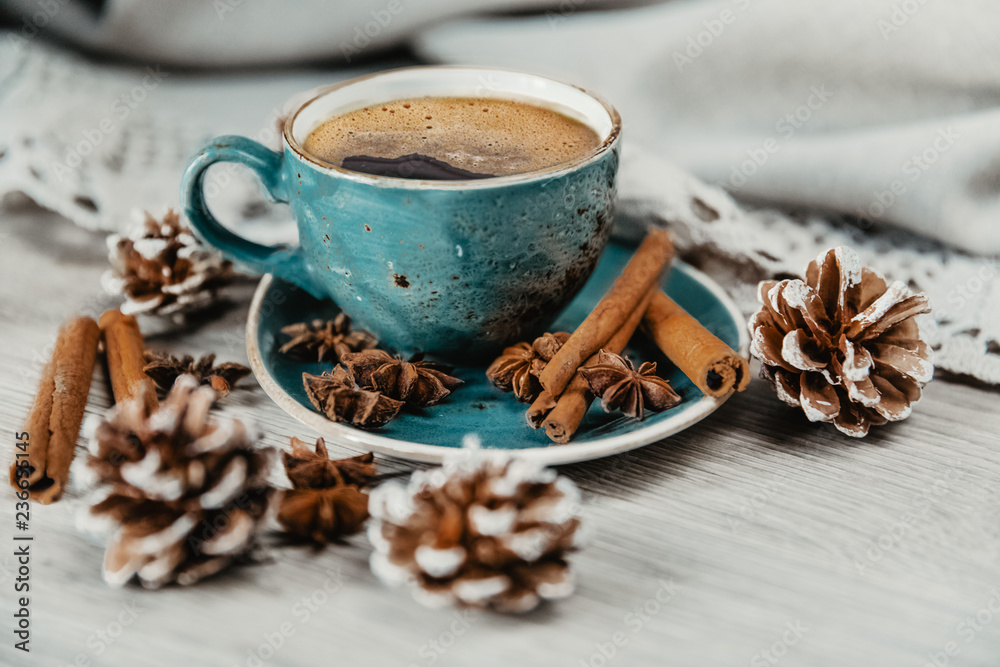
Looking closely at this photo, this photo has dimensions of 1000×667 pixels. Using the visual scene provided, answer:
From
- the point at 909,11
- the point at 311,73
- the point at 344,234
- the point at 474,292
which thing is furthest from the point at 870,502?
the point at 311,73

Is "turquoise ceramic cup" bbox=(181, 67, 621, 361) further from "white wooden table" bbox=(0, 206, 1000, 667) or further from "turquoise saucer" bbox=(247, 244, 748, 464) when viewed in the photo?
"white wooden table" bbox=(0, 206, 1000, 667)

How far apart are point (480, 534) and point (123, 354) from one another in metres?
0.66

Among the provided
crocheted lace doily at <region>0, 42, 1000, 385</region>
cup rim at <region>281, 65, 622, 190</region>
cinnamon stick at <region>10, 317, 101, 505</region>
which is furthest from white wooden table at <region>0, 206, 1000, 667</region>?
crocheted lace doily at <region>0, 42, 1000, 385</region>

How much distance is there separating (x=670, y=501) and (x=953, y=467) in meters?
0.38

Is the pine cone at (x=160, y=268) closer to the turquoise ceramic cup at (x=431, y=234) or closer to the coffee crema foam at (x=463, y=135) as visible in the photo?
the turquoise ceramic cup at (x=431, y=234)

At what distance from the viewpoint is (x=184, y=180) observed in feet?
3.40

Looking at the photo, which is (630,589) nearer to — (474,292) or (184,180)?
(474,292)

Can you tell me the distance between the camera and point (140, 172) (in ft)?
5.01

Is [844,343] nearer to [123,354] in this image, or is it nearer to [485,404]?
[485,404]

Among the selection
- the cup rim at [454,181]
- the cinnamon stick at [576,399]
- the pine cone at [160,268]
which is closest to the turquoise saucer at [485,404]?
the cinnamon stick at [576,399]

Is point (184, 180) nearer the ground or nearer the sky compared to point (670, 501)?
nearer the sky

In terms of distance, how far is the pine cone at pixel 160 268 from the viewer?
1212 mm

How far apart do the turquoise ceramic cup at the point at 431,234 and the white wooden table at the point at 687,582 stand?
209 mm

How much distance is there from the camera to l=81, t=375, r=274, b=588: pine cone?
27.9 inches
